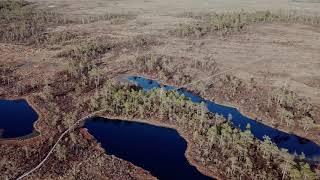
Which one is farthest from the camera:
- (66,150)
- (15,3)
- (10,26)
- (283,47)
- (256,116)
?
(15,3)

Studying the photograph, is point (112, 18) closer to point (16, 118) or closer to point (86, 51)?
point (86, 51)

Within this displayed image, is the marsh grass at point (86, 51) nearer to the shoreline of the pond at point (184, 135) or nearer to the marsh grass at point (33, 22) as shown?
the marsh grass at point (33, 22)

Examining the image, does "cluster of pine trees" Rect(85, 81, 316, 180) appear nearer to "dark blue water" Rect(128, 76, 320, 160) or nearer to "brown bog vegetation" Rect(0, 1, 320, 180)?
"brown bog vegetation" Rect(0, 1, 320, 180)

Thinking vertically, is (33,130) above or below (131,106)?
below

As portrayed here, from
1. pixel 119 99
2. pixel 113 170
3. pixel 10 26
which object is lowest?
pixel 113 170

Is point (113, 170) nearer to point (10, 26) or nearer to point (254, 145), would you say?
point (254, 145)

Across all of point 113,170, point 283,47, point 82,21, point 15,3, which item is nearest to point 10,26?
point 82,21

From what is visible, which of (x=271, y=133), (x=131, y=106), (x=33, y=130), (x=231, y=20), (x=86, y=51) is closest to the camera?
(x=33, y=130)

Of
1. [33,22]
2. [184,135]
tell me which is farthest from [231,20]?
[184,135]
